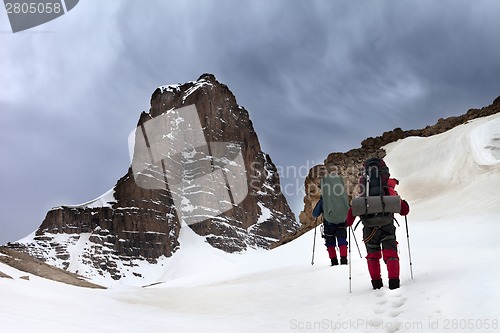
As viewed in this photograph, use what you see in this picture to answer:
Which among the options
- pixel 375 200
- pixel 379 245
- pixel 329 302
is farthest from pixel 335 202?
pixel 329 302

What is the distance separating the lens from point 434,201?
1866 cm

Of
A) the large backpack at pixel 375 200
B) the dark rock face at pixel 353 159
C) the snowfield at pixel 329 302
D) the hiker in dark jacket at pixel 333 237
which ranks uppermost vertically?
the dark rock face at pixel 353 159

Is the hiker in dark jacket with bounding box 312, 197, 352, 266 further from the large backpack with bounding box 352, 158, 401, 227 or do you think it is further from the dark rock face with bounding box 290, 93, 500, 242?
the dark rock face with bounding box 290, 93, 500, 242

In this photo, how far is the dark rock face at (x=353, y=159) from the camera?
93.8 ft

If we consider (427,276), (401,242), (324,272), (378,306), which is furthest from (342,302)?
(401,242)

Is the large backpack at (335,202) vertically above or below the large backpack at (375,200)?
above

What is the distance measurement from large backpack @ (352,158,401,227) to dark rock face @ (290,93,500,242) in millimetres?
18236

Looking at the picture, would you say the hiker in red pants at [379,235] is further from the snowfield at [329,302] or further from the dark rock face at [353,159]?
the dark rock face at [353,159]

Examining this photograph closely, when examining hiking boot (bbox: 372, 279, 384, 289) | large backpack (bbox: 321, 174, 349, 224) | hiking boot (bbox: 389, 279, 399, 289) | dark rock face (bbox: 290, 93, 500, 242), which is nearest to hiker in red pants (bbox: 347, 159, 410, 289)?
hiking boot (bbox: 372, 279, 384, 289)

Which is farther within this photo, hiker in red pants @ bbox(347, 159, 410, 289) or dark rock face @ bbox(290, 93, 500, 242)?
dark rock face @ bbox(290, 93, 500, 242)

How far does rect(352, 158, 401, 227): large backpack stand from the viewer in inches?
276

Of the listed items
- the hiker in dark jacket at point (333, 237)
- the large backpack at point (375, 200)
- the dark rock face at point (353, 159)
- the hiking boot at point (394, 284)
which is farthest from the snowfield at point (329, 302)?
the dark rock face at point (353, 159)

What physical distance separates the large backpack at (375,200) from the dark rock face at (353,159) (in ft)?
59.8

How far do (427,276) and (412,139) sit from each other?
24555 millimetres
